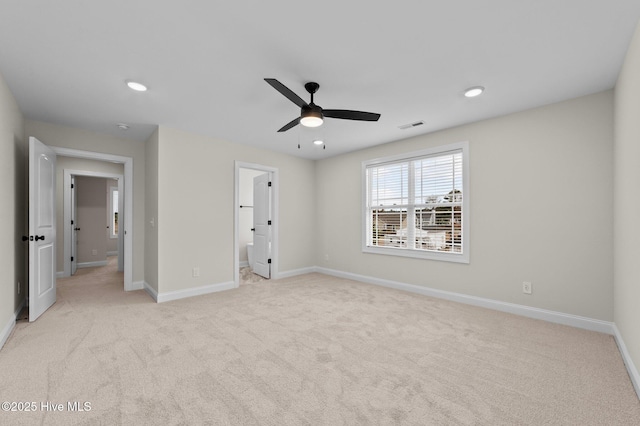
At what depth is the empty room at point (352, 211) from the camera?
183 centimetres

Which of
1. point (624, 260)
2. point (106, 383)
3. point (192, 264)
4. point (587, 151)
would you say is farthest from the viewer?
point (192, 264)

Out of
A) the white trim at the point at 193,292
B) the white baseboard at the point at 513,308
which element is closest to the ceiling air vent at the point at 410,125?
the white baseboard at the point at 513,308

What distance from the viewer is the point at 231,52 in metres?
2.22

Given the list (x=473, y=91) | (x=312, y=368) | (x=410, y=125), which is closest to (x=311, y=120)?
(x=473, y=91)

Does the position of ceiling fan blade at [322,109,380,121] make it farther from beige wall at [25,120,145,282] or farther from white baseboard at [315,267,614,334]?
beige wall at [25,120,145,282]

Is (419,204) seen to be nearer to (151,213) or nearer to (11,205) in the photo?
(151,213)

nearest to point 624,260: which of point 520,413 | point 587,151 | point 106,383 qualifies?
point 587,151

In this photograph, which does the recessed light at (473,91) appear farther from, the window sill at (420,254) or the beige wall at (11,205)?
the beige wall at (11,205)

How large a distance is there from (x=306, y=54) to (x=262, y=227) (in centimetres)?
391

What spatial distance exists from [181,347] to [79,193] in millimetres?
6278

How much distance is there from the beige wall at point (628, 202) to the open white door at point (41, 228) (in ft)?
17.9

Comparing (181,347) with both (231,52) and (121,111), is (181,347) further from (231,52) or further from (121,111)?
(121,111)

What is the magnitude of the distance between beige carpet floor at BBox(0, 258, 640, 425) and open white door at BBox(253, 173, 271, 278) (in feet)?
6.52

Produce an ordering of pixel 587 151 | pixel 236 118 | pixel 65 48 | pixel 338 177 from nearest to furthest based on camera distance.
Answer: pixel 65 48, pixel 587 151, pixel 236 118, pixel 338 177
